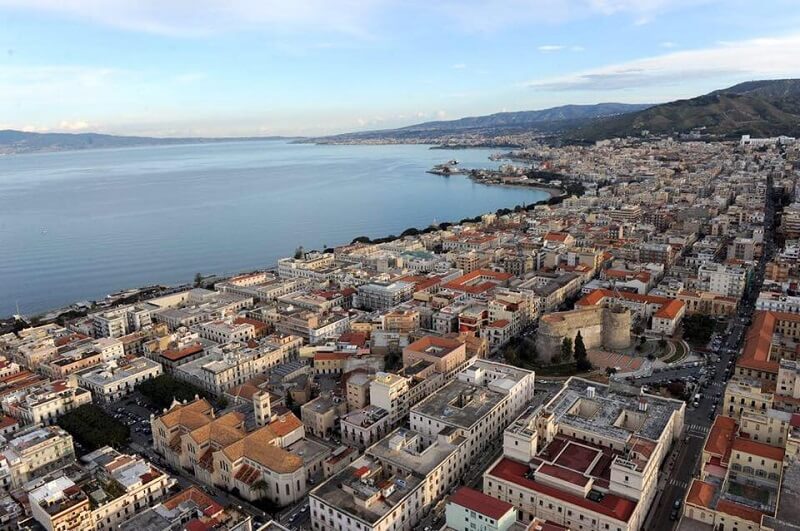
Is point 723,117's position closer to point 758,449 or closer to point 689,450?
point 689,450

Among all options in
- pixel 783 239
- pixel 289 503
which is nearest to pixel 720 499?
pixel 289 503

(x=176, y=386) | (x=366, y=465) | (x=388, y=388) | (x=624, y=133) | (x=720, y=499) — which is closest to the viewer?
(x=720, y=499)

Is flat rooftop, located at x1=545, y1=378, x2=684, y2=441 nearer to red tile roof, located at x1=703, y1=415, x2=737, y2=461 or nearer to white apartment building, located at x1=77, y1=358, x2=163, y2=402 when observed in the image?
red tile roof, located at x1=703, y1=415, x2=737, y2=461

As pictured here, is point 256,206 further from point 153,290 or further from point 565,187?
point 565,187

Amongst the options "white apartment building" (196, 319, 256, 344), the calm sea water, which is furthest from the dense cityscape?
→ the calm sea water

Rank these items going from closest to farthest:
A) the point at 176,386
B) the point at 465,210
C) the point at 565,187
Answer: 1. the point at 176,386
2. the point at 465,210
3. the point at 565,187

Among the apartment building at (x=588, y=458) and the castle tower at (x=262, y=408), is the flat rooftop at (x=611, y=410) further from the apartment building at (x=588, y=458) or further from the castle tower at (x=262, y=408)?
the castle tower at (x=262, y=408)

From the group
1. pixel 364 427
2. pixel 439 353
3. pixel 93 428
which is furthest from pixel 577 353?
pixel 93 428
